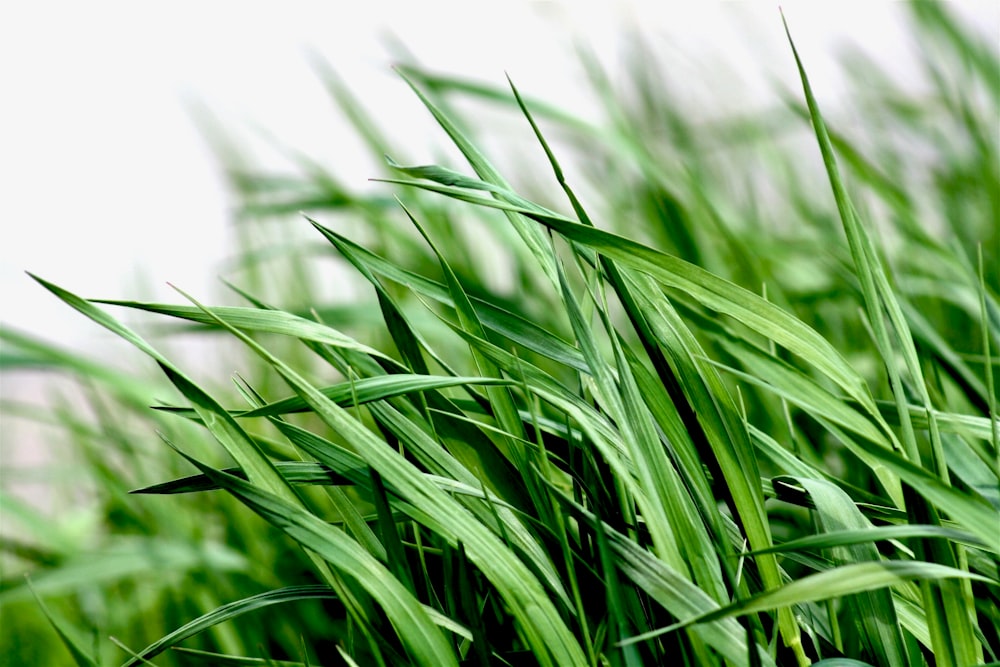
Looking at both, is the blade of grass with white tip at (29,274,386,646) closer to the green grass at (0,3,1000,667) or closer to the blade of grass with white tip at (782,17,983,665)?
the green grass at (0,3,1000,667)

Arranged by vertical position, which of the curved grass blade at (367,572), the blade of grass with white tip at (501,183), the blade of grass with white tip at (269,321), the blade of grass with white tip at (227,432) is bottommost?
the curved grass blade at (367,572)

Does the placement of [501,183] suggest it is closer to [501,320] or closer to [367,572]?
[501,320]

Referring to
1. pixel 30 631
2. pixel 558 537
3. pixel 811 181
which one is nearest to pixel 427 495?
pixel 558 537

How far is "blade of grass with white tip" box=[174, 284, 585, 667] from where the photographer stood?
0.33 meters

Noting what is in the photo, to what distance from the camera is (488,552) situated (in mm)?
343

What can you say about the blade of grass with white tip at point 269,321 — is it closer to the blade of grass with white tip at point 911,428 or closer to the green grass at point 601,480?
the green grass at point 601,480

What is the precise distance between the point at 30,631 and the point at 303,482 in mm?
707

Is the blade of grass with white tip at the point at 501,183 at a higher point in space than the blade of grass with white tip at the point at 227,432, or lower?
higher

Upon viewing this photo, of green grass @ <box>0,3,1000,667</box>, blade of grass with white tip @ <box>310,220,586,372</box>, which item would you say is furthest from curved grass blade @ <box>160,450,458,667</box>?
blade of grass with white tip @ <box>310,220,586,372</box>

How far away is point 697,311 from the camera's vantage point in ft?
1.53

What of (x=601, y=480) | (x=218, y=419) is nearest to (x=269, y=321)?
(x=218, y=419)

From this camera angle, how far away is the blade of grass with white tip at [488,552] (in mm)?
335

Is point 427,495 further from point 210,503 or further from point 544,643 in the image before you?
point 210,503

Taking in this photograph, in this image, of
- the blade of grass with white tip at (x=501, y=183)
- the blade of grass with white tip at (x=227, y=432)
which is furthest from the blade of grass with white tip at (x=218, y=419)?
the blade of grass with white tip at (x=501, y=183)
